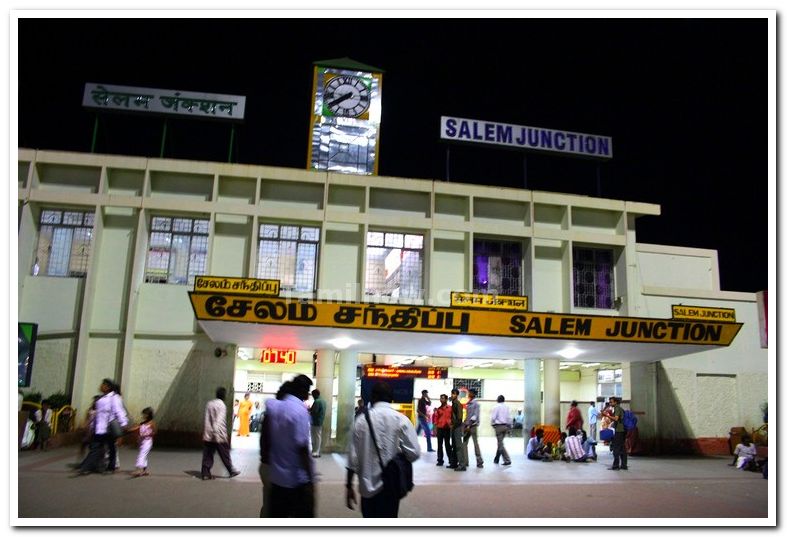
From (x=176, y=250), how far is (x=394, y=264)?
654cm

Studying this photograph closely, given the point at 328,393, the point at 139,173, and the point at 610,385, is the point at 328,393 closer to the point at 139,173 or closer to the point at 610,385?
the point at 139,173

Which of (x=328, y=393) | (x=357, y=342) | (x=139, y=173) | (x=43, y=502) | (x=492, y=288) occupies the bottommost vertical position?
(x=43, y=502)

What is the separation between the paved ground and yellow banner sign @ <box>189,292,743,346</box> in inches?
122

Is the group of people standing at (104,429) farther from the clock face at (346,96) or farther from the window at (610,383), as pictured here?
the window at (610,383)

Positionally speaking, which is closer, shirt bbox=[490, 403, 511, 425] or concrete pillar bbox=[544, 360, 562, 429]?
shirt bbox=[490, 403, 511, 425]

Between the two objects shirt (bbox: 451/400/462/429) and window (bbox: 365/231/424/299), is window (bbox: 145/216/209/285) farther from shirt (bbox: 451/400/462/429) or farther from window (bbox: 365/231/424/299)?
shirt (bbox: 451/400/462/429)

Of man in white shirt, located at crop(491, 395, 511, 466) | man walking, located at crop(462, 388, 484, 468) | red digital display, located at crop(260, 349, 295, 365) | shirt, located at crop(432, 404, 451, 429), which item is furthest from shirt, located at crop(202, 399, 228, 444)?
red digital display, located at crop(260, 349, 295, 365)

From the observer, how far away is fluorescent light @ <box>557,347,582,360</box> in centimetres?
1700

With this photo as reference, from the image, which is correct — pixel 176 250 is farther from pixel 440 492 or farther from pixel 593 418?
pixel 593 418

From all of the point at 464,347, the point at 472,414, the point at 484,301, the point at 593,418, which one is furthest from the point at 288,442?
the point at 593,418

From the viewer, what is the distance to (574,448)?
1575cm

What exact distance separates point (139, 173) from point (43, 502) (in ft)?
38.9

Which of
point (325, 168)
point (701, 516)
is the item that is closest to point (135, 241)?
point (325, 168)

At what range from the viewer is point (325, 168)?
2005cm
